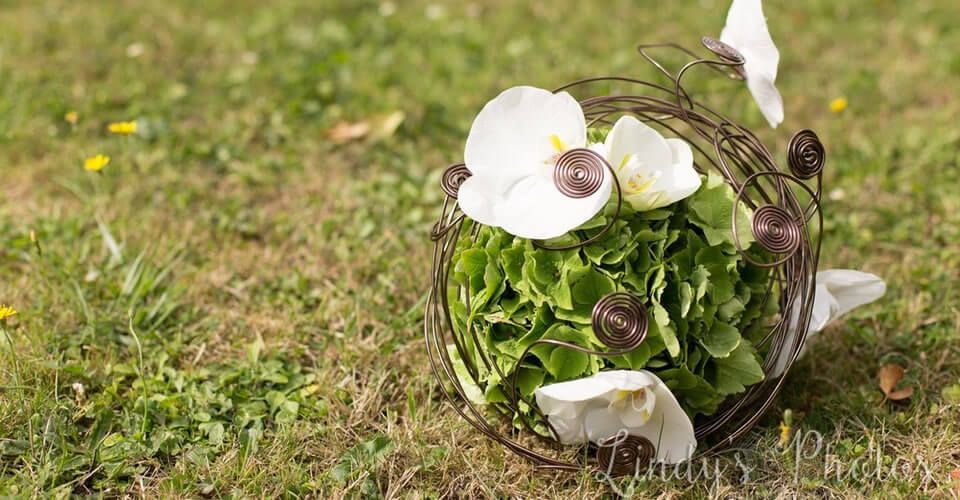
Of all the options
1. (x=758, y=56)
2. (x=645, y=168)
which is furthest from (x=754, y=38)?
(x=645, y=168)

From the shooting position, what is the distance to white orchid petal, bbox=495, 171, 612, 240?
4.66 ft

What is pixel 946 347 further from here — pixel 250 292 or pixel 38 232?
pixel 38 232

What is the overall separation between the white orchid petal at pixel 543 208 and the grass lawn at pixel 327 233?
0.52 meters

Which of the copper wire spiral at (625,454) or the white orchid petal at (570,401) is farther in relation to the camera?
the copper wire spiral at (625,454)

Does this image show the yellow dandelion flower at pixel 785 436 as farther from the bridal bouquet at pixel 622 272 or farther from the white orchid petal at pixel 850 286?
the white orchid petal at pixel 850 286

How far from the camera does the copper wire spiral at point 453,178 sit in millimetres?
1596

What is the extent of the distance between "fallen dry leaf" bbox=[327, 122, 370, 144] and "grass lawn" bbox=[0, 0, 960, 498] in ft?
0.04

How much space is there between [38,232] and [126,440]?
0.84 meters

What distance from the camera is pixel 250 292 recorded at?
87.5 inches

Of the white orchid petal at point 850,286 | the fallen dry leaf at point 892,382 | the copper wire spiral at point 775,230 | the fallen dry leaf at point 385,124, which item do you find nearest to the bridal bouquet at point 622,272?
the copper wire spiral at point 775,230

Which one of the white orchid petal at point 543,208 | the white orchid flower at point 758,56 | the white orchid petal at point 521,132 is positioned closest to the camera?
the white orchid petal at point 543,208

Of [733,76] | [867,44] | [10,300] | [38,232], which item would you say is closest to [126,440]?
[10,300]

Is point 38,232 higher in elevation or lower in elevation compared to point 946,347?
lower

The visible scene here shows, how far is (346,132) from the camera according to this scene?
2.85 meters
